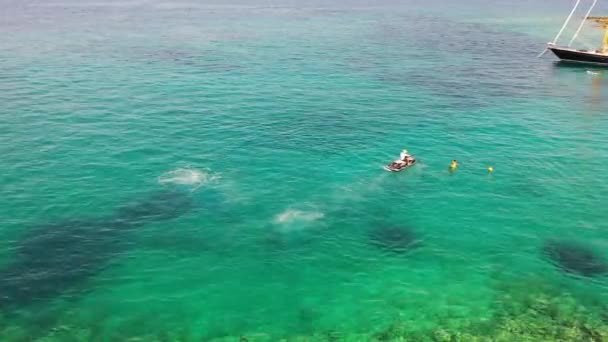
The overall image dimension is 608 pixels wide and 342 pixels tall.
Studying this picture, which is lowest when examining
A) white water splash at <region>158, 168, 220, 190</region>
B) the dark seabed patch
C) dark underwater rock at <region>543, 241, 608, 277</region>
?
dark underwater rock at <region>543, 241, 608, 277</region>

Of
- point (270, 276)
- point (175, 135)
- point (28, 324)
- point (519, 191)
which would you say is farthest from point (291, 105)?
point (28, 324)

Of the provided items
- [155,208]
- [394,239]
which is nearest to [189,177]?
[155,208]

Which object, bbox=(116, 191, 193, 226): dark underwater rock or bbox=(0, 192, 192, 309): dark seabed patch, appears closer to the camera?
bbox=(0, 192, 192, 309): dark seabed patch

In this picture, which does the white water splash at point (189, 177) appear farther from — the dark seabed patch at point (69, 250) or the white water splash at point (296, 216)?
the white water splash at point (296, 216)

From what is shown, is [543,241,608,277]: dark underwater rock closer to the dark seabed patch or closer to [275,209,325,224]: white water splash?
[275,209,325,224]: white water splash

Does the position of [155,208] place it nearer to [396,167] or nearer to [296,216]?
[296,216]

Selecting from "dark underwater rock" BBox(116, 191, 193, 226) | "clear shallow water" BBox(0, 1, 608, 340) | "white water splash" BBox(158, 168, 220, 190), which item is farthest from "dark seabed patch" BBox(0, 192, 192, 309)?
"white water splash" BBox(158, 168, 220, 190)

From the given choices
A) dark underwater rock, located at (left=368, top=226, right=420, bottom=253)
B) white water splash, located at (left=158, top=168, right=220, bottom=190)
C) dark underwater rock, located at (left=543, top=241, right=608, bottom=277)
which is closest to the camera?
dark underwater rock, located at (left=543, top=241, right=608, bottom=277)
